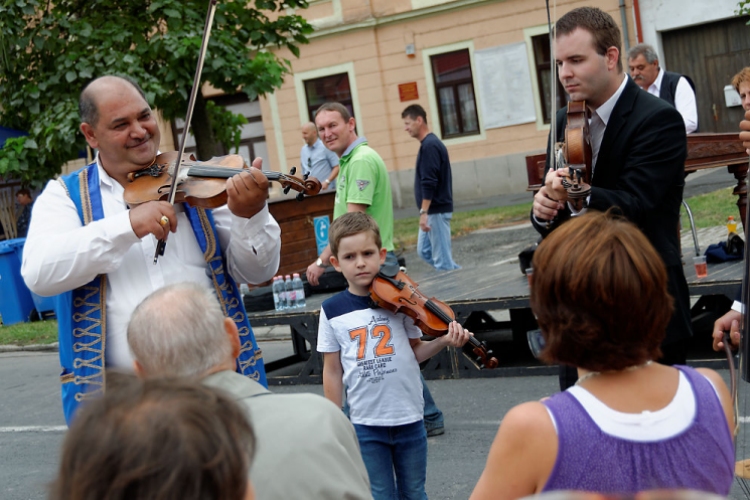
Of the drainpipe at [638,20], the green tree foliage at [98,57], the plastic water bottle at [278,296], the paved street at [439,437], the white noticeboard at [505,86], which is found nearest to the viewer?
the paved street at [439,437]

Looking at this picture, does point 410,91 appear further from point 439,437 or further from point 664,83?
point 439,437

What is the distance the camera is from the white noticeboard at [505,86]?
2095 centimetres

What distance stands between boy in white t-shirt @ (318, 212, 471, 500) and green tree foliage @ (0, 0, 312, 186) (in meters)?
8.29

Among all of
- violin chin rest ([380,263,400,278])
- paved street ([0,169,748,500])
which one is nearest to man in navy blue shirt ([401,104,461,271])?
paved street ([0,169,748,500])

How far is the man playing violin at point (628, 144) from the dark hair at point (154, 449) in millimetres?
2170

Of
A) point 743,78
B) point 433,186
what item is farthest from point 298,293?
point 743,78

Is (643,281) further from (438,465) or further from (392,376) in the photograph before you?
(438,465)

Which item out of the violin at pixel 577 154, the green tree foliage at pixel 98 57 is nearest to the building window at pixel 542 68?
the green tree foliage at pixel 98 57

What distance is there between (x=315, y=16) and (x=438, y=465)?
18.8m

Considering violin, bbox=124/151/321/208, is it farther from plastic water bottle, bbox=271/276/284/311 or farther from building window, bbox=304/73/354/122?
building window, bbox=304/73/354/122

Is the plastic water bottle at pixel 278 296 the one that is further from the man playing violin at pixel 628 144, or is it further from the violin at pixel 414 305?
the man playing violin at pixel 628 144

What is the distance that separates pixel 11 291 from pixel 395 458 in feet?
33.1

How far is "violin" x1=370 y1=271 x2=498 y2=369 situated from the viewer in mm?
4082

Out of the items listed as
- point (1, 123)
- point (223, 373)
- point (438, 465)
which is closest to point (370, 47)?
point (1, 123)
